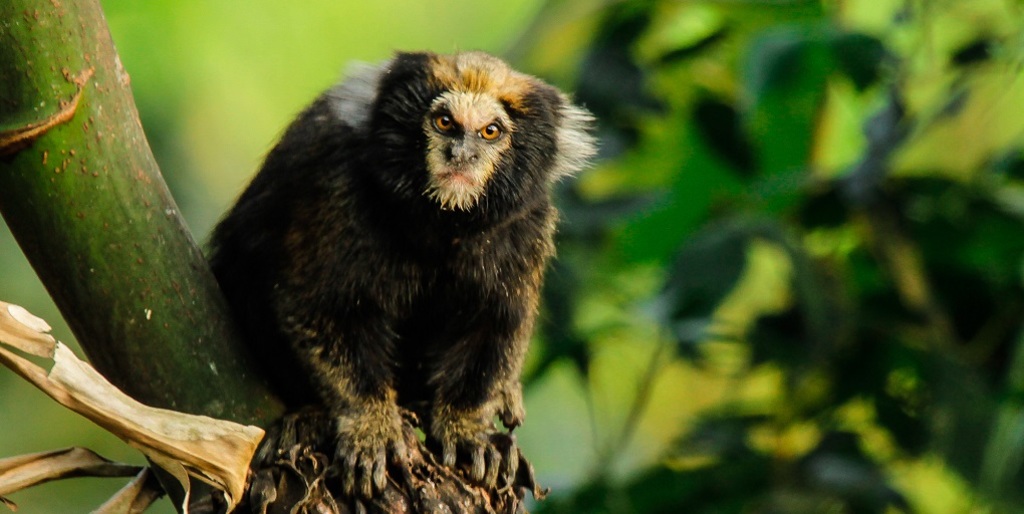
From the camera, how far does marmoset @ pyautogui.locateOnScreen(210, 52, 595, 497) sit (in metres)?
2.72

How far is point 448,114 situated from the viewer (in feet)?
8.98

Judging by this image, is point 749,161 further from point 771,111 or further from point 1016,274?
point 1016,274

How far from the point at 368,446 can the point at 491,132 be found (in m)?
0.81

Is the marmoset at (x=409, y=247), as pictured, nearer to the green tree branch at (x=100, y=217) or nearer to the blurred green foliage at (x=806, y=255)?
the green tree branch at (x=100, y=217)

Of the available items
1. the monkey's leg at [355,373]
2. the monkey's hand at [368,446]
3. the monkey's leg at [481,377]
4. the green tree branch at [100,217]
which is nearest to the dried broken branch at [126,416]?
the green tree branch at [100,217]

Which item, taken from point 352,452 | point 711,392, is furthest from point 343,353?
point 711,392

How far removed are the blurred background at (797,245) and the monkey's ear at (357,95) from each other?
370 millimetres

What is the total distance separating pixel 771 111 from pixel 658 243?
61 cm

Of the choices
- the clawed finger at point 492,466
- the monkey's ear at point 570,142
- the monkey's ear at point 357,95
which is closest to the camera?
the clawed finger at point 492,466

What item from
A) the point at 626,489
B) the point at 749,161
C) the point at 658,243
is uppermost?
the point at 749,161

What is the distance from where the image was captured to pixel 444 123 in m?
2.76

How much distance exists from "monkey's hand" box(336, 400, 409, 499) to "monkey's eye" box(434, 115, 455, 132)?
661mm

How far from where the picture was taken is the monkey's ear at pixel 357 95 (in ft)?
9.35

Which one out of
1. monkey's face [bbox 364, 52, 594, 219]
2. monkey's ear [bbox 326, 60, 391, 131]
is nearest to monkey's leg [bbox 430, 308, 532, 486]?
monkey's face [bbox 364, 52, 594, 219]
